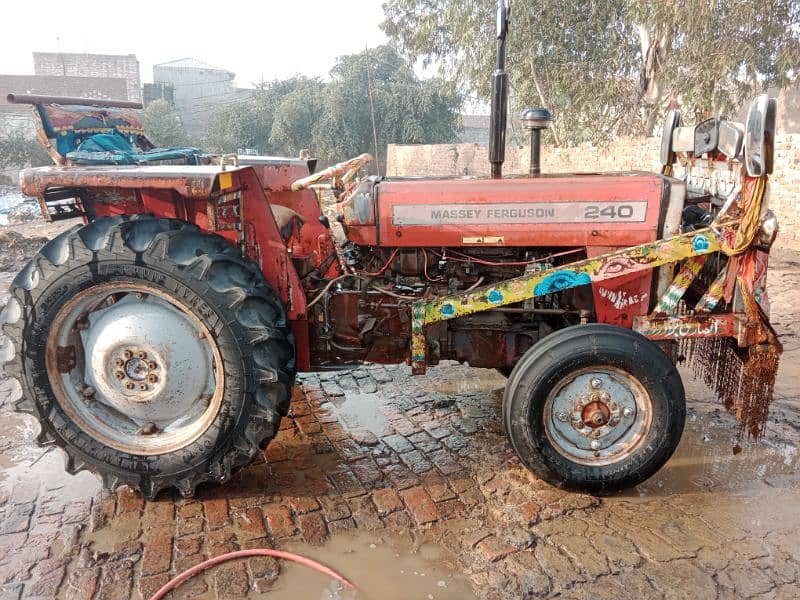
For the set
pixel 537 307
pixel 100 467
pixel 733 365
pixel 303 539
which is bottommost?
pixel 303 539

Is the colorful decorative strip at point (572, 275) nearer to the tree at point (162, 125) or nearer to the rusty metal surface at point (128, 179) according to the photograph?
the rusty metal surface at point (128, 179)

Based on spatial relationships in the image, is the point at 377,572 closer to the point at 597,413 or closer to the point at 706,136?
the point at 597,413

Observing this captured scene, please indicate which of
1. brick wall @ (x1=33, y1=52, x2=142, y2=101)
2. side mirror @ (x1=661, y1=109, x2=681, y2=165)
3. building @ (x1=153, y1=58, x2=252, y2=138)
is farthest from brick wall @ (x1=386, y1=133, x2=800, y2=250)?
brick wall @ (x1=33, y1=52, x2=142, y2=101)

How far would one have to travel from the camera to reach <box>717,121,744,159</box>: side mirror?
3.01m

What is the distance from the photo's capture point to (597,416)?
2998mm

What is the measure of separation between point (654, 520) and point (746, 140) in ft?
6.09

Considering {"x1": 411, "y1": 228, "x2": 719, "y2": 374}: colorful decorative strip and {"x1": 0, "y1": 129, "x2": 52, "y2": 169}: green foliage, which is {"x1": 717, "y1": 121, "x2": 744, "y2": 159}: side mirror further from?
{"x1": 0, "y1": 129, "x2": 52, "y2": 169}: green foliage

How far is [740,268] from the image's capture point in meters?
3.07

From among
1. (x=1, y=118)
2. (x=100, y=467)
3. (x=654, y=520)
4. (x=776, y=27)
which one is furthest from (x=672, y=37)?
(x=1, y=118)

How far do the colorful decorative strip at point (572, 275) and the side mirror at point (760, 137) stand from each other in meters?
0.37

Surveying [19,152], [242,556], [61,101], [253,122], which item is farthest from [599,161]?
[19,152]

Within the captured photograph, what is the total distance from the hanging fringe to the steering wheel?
2.38 m

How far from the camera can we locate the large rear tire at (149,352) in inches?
112

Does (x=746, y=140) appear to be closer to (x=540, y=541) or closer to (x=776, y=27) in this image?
(x=540, y=541)
